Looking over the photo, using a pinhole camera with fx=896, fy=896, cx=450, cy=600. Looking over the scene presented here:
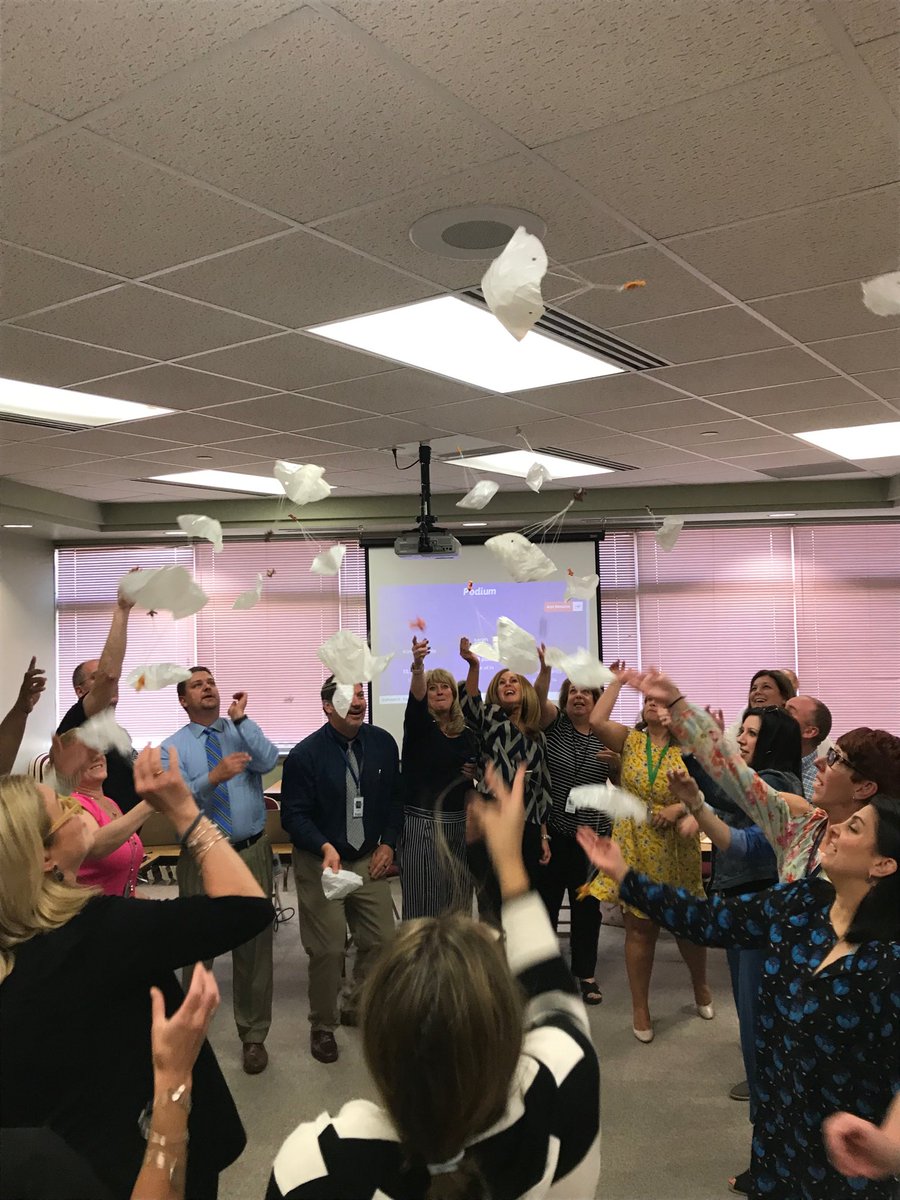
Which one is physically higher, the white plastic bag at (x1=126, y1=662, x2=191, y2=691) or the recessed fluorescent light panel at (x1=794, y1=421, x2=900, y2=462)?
the recessed fluorescent light panel at (x1=794, y1=421, x2=900, y2=462)

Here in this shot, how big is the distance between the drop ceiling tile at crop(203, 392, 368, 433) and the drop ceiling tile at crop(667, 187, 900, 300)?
187cm

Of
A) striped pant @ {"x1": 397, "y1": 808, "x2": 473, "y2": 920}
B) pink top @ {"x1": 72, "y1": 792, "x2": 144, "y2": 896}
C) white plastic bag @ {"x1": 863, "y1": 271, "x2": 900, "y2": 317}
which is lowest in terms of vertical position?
striped pant @ {"x1": 397, "y1": 808, "x2": 473, "y2": 920}

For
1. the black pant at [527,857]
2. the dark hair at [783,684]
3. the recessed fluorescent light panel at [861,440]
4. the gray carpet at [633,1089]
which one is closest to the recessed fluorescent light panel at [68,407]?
the black pant at [527,857]

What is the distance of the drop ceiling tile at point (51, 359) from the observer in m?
2.89

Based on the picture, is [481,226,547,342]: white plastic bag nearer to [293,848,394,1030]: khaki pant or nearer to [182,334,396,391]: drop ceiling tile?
[182,334,396,391]: drop ceiling tile

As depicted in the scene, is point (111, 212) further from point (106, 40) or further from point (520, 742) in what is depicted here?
point (520, 742)

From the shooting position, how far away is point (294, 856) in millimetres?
3773

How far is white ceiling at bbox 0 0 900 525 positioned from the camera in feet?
4.65

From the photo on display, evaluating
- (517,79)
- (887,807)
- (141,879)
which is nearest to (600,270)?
(517,79)

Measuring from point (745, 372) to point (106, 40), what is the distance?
2.70 metres

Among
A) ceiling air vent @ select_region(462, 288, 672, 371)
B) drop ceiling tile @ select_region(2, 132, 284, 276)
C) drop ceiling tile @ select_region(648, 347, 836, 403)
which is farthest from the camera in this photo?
drop ceiling tile @ select_region(648, 347, 836, 403)

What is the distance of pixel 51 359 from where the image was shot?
122 inches

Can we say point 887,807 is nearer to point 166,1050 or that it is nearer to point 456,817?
point 166,1050

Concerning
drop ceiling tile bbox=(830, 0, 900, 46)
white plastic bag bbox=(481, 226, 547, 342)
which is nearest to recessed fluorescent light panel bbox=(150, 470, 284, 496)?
white plastic bag bbox=(481, 226, 547, 342)
